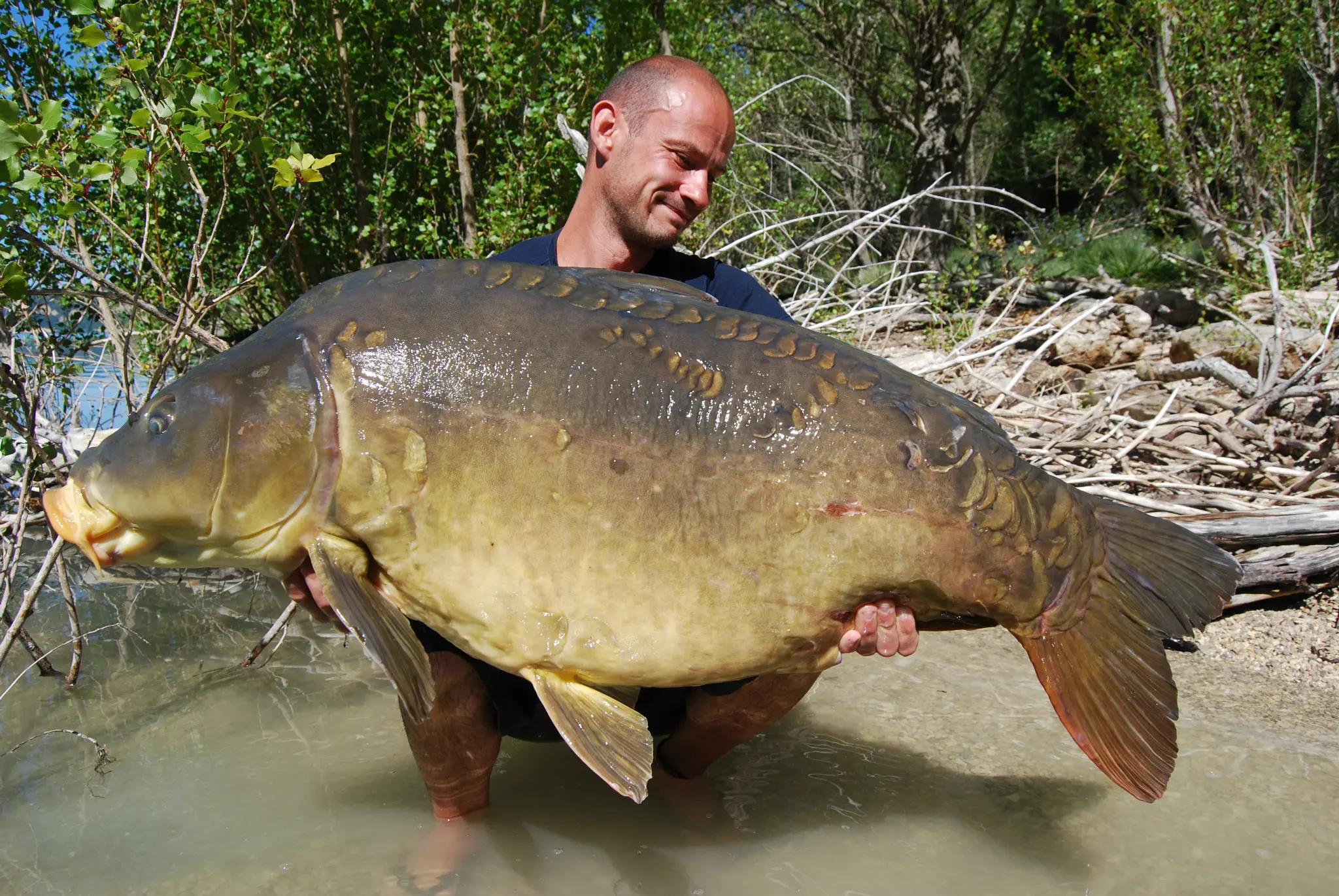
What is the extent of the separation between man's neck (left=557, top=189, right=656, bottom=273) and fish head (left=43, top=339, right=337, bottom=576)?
105 centimetres

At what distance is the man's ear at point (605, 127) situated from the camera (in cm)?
265

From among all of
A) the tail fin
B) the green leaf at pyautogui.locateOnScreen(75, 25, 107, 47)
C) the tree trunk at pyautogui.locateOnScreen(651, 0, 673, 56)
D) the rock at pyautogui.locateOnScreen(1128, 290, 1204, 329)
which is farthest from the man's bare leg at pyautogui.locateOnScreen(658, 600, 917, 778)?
the rock at pyautogui.locateOnScreen(1128, 290, 1204, 329)

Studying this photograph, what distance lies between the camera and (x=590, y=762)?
1763mm

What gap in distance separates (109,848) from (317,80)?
14.3 ft

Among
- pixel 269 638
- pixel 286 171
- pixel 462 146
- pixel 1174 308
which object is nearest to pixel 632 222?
pixel 286 171

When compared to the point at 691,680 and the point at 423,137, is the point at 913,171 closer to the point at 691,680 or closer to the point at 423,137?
the point at 423,137

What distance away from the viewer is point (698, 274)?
2.78 meters

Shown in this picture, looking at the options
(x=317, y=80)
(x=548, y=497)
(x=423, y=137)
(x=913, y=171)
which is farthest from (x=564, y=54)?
(x=913, y=171)

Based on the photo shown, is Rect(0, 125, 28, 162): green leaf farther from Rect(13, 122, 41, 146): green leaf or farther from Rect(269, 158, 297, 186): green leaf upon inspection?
Rect(269, 158, 297, 186): green leaf

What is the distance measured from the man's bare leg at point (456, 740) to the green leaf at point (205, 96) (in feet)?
5.41

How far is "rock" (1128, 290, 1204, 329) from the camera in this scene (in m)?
7.87

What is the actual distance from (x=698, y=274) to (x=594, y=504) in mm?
1220

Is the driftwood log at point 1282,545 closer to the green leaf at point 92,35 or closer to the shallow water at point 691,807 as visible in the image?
the shallow water at point 691,807

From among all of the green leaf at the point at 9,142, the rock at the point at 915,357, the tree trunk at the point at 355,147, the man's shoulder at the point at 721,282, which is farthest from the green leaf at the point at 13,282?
the rock at the point at 915,357
